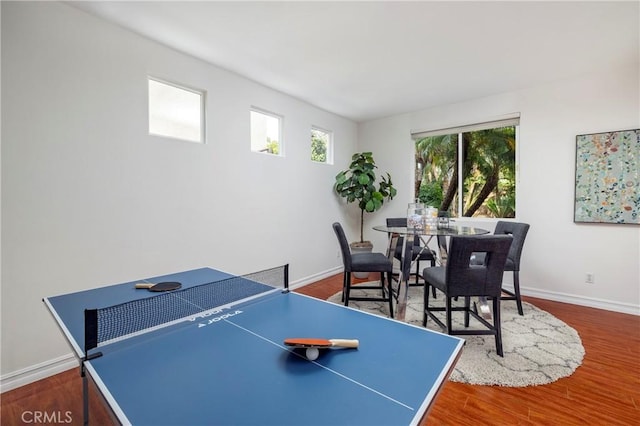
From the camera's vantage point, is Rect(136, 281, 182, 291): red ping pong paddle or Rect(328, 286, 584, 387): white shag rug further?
Rect(328, 286, 584, 387): white shag rug

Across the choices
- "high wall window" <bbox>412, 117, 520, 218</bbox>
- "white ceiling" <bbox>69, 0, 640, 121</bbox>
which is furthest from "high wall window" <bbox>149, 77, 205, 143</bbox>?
"high wall window" <bbox>412, 117, 520, 218</bbox>

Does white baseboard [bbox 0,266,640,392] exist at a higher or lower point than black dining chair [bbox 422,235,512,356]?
lower

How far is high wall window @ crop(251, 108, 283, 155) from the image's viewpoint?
367cm

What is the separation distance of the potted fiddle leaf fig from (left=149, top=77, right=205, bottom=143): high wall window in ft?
7.67

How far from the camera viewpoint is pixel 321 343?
0.97 meters

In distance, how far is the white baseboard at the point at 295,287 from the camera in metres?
2.01

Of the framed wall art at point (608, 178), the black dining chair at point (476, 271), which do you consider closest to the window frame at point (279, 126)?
the black dining chair at point (476, 271)

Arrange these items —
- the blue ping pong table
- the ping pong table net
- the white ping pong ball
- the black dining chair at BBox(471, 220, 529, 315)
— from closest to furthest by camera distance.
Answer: the blue ping pong table, the white ping pong ball, the ping pong table net, the black dining chair at BBox(471, 220, 529, 315)

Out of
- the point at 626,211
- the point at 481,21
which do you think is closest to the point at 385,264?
A: the point at 481,21

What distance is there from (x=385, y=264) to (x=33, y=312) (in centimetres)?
286

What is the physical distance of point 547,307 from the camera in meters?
3.41

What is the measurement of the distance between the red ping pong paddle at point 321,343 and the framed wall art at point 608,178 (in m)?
3.81

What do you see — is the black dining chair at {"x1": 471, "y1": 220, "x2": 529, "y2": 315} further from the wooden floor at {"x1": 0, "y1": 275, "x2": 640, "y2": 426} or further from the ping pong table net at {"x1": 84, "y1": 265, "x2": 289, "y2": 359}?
the ping pong table net at {"x1": 84, "y1": 265, "x2": 289, "y2": 359}

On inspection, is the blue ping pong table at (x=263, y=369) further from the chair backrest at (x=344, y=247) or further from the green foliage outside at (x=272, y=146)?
the green foliage outside at (x=272, y=146)
